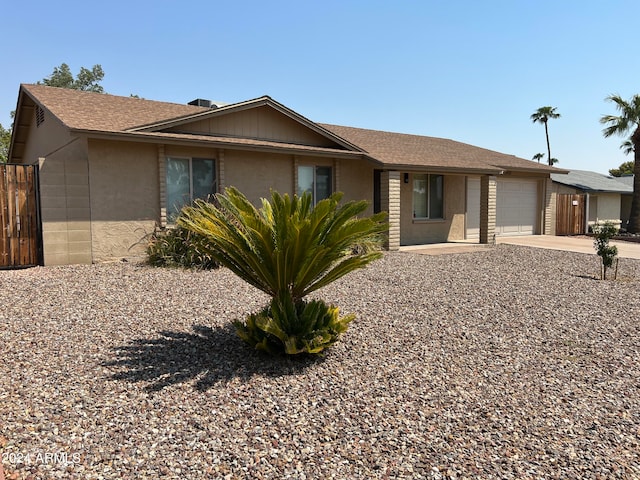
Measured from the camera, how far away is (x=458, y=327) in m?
5.72

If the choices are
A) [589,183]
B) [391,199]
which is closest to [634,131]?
[589,183]

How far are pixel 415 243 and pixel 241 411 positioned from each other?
13014mm

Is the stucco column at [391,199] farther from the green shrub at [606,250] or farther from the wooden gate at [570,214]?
the wooden gate at [570,214]

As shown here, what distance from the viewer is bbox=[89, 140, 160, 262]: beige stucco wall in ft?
33.4

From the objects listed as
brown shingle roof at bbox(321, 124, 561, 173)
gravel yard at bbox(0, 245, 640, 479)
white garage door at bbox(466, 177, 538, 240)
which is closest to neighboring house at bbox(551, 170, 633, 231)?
brown shingle roof at bbox(321, 124, 561, 173)

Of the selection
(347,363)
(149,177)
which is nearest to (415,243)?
(149,177)

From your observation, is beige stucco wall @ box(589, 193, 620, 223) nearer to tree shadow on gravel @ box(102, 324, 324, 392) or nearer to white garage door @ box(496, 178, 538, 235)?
white garage door @ box(496, 178, 538, 235)

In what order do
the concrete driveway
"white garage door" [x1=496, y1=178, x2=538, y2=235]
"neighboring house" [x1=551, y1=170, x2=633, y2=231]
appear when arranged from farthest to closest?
1. "neighboring house" [x1=551, y1=170, x2=633, y2=231]
2. "white garage door" [x1=496, y1=178, x2=538, y2=235]
3. the concrete driveway

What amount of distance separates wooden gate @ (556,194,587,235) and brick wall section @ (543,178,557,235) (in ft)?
1.02

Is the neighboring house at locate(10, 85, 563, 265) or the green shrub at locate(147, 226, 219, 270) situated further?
the neighboring house at locate(10, 85, 563, 265)

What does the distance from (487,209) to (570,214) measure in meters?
8.21

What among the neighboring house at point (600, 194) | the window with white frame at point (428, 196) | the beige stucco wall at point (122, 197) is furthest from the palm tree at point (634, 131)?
the beige stucco wall at point (122, 197)

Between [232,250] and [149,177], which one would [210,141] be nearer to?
[149,177]

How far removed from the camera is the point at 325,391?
3.89m
